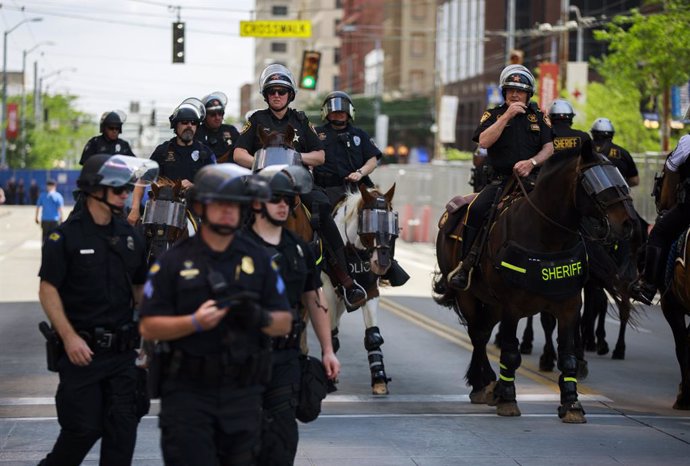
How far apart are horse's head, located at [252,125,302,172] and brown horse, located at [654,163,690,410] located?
3646 millimetres

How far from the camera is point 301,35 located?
43781 millimetres

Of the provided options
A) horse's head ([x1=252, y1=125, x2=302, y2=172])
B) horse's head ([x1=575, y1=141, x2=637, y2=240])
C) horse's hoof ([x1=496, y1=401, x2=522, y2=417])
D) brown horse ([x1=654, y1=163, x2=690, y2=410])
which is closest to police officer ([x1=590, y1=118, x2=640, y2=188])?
brown horse ([x1=654, y1=163, x2=690, y2=410])

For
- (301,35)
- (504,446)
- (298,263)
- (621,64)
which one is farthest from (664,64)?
(298,263)

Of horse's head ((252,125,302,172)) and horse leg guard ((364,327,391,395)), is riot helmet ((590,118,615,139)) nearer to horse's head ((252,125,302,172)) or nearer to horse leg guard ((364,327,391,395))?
horse leg guard ((364,327,391,395))

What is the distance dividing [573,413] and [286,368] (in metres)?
4.56

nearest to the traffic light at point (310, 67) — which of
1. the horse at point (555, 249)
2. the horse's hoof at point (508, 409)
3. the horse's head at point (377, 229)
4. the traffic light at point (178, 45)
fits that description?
the traffic light at point (178, 45)

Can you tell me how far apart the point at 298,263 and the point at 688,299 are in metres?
5.49

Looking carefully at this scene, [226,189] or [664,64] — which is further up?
[664,64]

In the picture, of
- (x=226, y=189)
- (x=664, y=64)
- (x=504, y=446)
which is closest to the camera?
(x=226, y=189)

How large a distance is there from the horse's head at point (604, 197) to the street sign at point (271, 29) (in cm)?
3184

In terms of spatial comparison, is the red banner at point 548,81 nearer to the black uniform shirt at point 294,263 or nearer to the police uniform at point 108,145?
the police uniform at point 108,145

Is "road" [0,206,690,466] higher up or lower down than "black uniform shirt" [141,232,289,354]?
lower down

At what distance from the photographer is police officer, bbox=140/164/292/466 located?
6.62 meters

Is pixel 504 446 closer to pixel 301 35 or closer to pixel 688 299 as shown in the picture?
pixel 688 299
